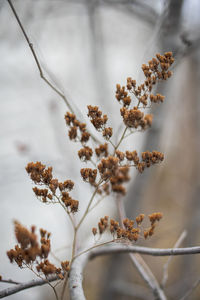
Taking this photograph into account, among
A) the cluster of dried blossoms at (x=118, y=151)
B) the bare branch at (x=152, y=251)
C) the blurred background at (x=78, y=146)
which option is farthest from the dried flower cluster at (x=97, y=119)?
the blurred background at (x=78, y=146)

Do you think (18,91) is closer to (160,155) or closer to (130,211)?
(130,211)

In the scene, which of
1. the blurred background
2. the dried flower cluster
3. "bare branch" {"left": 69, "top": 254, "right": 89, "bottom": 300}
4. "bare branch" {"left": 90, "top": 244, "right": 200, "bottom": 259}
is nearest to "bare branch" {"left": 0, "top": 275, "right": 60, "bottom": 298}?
"bare branch" {"left": 69, "top": 254, "right": 89, "bottom": 300}

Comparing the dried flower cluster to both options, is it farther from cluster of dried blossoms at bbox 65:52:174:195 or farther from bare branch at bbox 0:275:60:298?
bare branch at bbox 0:275:60:298

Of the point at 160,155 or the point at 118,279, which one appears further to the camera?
the point at 118,279

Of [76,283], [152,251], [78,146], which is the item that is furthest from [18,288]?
[78,146]

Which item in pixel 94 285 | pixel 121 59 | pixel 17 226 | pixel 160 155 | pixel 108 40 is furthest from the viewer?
pixel 121 59

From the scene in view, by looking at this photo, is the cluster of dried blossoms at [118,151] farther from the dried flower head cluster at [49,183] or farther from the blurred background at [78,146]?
the blurred background at [78,146]

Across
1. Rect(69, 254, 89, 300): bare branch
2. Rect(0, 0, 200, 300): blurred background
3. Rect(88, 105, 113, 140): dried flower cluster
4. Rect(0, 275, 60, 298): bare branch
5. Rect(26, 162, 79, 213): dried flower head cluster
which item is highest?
Rect(0, 0, 200, 300): blurred background

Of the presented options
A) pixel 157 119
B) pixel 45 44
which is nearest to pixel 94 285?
pixel 157 119
